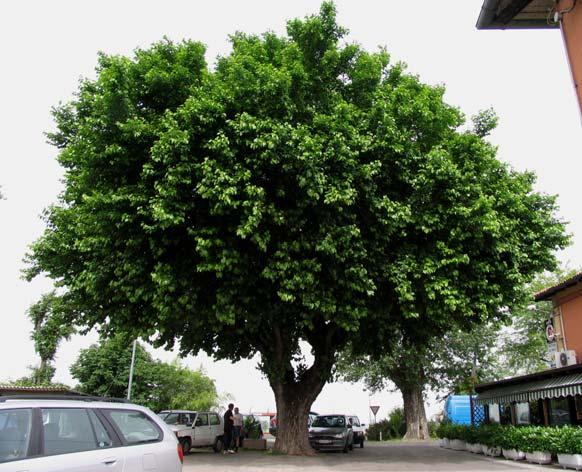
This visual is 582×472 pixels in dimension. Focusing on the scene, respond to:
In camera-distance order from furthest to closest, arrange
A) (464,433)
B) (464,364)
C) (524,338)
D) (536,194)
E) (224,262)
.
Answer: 1. (524,338)
2. (464,364)
3. (464,433)
4. (536,194)
5. (224,262)

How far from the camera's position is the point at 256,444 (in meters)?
22.7

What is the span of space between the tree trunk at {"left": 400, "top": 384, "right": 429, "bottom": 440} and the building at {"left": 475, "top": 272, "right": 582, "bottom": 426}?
1209 centimetres

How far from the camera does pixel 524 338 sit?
135ft

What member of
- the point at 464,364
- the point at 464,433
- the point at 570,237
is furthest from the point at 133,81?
the point at 464,364

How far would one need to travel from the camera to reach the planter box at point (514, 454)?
17.3 metres

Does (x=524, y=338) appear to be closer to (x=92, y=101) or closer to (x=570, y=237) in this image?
(x=570, y=237)

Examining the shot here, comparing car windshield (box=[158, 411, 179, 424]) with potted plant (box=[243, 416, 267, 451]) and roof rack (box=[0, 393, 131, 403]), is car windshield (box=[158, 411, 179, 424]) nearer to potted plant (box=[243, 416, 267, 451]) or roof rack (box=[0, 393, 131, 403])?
potted plant (box=[243, 416, 267, 451])

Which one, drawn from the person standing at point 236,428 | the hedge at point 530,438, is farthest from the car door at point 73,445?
the person standing at point 236,428

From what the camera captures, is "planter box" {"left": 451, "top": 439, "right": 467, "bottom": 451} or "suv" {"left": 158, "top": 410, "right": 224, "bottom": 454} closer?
"suv" {"left": 158, "top": 410, "right": 224, "bottom": 454}

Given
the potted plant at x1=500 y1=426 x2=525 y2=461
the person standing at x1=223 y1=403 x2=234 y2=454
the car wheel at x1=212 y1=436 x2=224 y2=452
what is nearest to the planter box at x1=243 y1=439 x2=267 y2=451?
the car wheel at x1=212 y1=436 x2=224 y2=452

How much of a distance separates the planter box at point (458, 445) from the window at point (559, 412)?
5.21 metres

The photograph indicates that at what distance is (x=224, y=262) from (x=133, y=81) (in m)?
5.67

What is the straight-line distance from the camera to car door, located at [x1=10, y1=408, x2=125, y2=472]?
5.43m

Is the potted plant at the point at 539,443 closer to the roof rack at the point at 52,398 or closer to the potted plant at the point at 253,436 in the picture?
the potted plant at the point at 253,436
